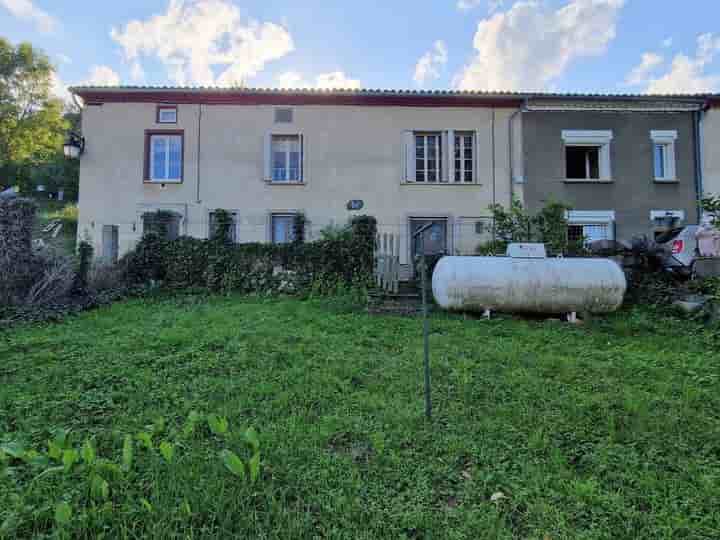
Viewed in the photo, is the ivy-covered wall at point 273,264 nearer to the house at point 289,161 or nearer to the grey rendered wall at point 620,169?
the house at point 289,161

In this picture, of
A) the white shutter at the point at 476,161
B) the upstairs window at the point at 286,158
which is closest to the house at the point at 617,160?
the white shutter at the point at 476,161

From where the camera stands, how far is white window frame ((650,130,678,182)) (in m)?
11.7

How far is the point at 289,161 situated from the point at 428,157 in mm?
4465

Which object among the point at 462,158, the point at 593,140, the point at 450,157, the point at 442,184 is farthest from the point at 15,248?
the point at 593,140

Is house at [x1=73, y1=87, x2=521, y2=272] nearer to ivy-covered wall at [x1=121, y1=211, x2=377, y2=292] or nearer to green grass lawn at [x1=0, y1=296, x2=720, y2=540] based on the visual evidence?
ivy-covered wall at [x1=121, y1=211, x2=377, y2=292]

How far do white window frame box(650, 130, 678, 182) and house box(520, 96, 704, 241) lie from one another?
2 centimetres

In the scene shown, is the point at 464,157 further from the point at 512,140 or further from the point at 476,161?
the point at 512,140

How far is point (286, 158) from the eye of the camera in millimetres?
12109

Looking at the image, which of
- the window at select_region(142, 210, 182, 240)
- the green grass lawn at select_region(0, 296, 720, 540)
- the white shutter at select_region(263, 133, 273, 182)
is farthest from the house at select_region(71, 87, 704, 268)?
the green grass lawn at select_region(0, 296, 720, 540)

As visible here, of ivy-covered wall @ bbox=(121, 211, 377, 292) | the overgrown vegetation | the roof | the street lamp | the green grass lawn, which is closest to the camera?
the green grass lawn

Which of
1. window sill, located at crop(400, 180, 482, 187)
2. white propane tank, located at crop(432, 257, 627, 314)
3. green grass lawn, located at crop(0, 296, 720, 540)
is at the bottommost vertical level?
green grass lawn, located at crop(0, 296, 720, 540)

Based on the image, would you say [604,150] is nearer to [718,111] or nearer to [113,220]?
[718,111]

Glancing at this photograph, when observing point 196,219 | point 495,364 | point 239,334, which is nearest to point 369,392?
point 495,364

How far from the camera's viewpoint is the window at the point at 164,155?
38.7ft
